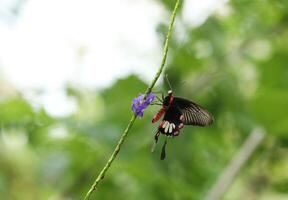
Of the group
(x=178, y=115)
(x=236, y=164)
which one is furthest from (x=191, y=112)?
(x=236, y=164)

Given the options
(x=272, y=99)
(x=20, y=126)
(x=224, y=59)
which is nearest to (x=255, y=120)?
(x=272, y=99)

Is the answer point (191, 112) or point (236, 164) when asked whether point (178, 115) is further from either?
point (236, 164)

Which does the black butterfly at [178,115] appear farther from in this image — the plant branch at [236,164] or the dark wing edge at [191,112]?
the plant branch at [236,164]

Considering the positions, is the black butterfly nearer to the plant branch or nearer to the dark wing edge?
the dark wing edge

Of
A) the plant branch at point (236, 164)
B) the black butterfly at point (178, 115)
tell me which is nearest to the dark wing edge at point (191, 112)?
the black butterfly at point (178, 115)

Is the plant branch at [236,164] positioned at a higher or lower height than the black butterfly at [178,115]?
higher

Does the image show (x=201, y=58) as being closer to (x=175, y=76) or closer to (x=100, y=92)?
(x=175, y=76)

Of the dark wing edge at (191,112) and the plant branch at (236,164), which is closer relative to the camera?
the dark wing edge at (191,112)

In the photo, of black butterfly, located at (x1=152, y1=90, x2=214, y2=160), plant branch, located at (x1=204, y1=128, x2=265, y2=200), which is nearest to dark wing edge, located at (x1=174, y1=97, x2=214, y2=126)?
black butterfly, located at (x1=152, y1=90, x2=214, y2=160)
